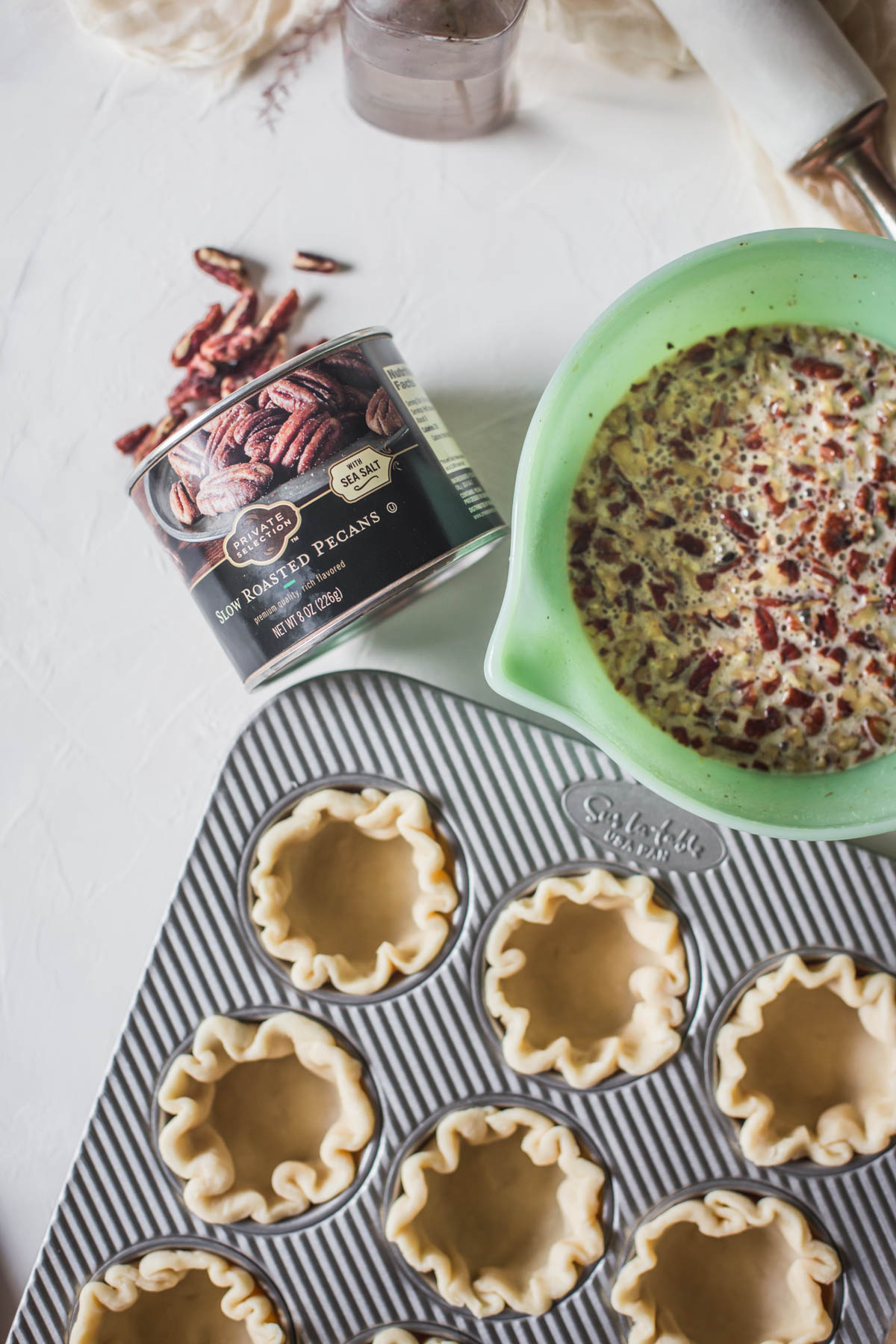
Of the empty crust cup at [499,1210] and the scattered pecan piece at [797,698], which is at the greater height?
the scattered pecan piece at [797,698]

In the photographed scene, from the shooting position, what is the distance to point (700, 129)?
113 cm

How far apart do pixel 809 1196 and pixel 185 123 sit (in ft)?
4.82

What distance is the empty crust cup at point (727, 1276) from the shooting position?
101cm

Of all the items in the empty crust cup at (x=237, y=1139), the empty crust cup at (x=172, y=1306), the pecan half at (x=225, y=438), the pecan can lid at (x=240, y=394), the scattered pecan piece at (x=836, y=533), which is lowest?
the empty crust cup at (x=172, y=1306)

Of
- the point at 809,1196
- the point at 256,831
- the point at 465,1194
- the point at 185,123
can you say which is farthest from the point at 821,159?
the point at 465,1194

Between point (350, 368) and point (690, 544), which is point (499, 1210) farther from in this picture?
point (350, 368)

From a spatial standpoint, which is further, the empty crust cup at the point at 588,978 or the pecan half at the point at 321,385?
the empty crust cup at the point at 588,978

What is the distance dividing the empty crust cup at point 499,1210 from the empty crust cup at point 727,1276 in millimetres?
72

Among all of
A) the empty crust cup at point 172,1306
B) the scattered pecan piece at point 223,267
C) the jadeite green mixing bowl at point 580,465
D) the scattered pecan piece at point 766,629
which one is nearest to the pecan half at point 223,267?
the scattered pecan piece at point 223,267

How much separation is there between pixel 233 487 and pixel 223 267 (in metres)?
0.43

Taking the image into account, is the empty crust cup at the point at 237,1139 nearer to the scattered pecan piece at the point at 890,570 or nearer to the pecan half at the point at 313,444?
the pecan half at the point at 313,444

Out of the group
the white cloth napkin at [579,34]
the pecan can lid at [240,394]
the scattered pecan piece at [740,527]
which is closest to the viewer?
the pecan can lid at [240,394]

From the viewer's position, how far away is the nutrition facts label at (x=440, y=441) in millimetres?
930

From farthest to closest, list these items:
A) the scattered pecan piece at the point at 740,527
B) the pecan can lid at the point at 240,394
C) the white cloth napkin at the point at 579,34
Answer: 1. the white cloth napkin at the point at 579,34
2. the scattered pecan piece at the point at 740,527
3. the pecan can lid at the point at 240,394
